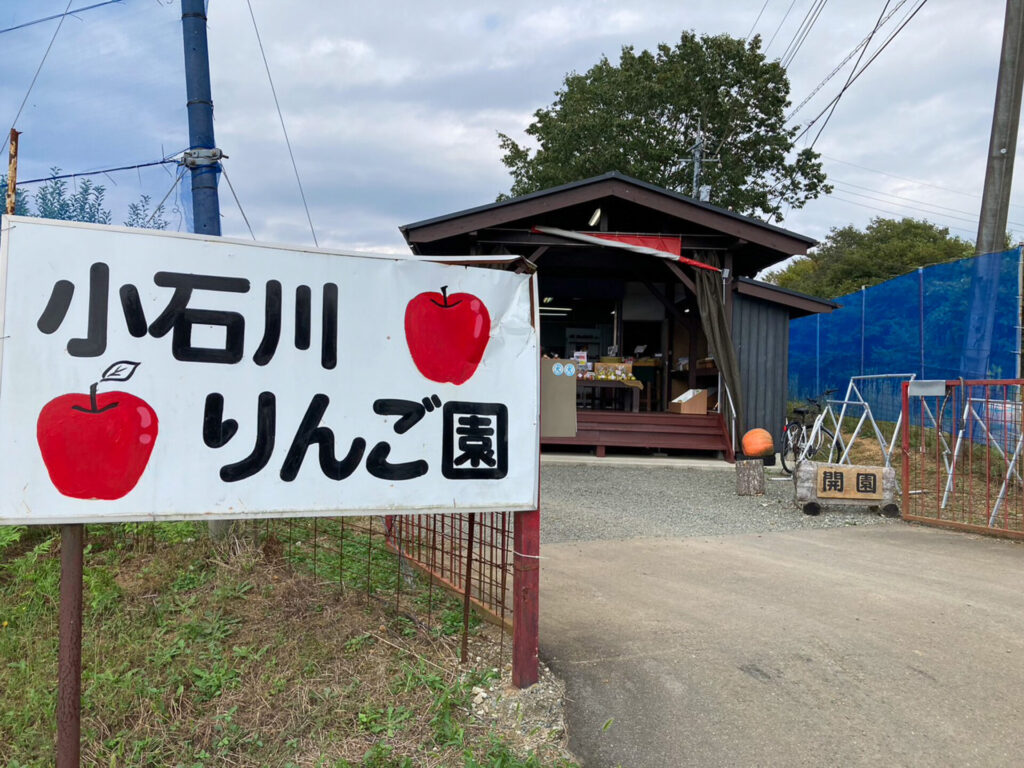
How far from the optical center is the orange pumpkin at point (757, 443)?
378 inches

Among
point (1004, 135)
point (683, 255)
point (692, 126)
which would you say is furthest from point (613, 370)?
point (692, 126)

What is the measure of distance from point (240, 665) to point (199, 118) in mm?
3162

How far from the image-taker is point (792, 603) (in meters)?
3.97

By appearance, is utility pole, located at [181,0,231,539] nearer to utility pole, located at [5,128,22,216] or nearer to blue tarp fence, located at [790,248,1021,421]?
utility pole, located at [5,128,22,216]

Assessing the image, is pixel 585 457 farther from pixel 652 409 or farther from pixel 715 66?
pixel 715 66

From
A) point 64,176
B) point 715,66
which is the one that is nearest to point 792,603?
point 64,176

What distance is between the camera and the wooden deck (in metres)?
10.5

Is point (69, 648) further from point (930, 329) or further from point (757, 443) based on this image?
point (930, 329)

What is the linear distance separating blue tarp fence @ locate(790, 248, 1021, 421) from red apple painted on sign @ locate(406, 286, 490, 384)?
8.17m

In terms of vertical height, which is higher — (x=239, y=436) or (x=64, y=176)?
(x=64, y=176)

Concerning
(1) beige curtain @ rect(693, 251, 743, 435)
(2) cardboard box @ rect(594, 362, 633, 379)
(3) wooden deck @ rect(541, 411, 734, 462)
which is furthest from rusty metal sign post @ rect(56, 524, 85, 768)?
(2) cardboard box @ rect(594, 362, 633, 379)

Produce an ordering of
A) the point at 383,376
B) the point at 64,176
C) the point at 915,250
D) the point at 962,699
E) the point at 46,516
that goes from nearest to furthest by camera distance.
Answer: the point at 46,516, the point at 383,376, the point at 962,699, the point at 64,176, the point at 915,250

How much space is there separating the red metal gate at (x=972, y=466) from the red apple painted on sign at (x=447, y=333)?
5408mm

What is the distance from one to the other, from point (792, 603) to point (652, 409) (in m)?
11.0
